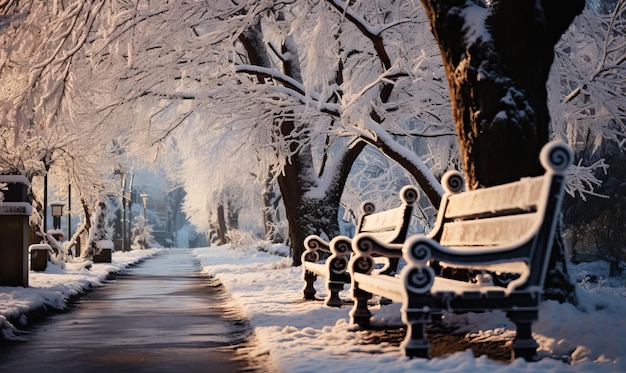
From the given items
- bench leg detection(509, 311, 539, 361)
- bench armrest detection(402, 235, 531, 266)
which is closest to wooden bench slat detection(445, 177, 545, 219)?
bench armrest detection(402, 235, 531, 266)

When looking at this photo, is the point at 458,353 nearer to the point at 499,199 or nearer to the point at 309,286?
the point at 499,199

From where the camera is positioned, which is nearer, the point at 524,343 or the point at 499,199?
the point at 524,343

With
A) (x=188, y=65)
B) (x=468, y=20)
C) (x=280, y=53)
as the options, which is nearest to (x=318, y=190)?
(x=280, y=53)

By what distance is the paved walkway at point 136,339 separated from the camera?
7.00m

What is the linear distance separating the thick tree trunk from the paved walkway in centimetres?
282

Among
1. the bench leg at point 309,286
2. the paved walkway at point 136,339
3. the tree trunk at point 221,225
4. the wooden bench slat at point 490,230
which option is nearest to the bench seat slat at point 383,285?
the wooden bench slat at point 490,230

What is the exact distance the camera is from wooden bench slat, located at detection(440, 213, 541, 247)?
5961 millimetres

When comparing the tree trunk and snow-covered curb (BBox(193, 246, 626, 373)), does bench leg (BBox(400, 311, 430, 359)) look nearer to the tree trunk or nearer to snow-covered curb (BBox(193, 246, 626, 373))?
snow-covered curb (BBox(193, 246, 626, 373))

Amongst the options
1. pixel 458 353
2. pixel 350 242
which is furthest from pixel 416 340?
pixel 350 242

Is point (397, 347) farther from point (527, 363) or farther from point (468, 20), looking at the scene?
point (468, 20)

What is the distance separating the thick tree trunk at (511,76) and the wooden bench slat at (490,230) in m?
0.61

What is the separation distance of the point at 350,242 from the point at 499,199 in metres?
3.67

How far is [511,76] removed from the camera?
25.6 feet

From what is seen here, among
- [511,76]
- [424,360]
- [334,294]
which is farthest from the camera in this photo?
[334,294]
